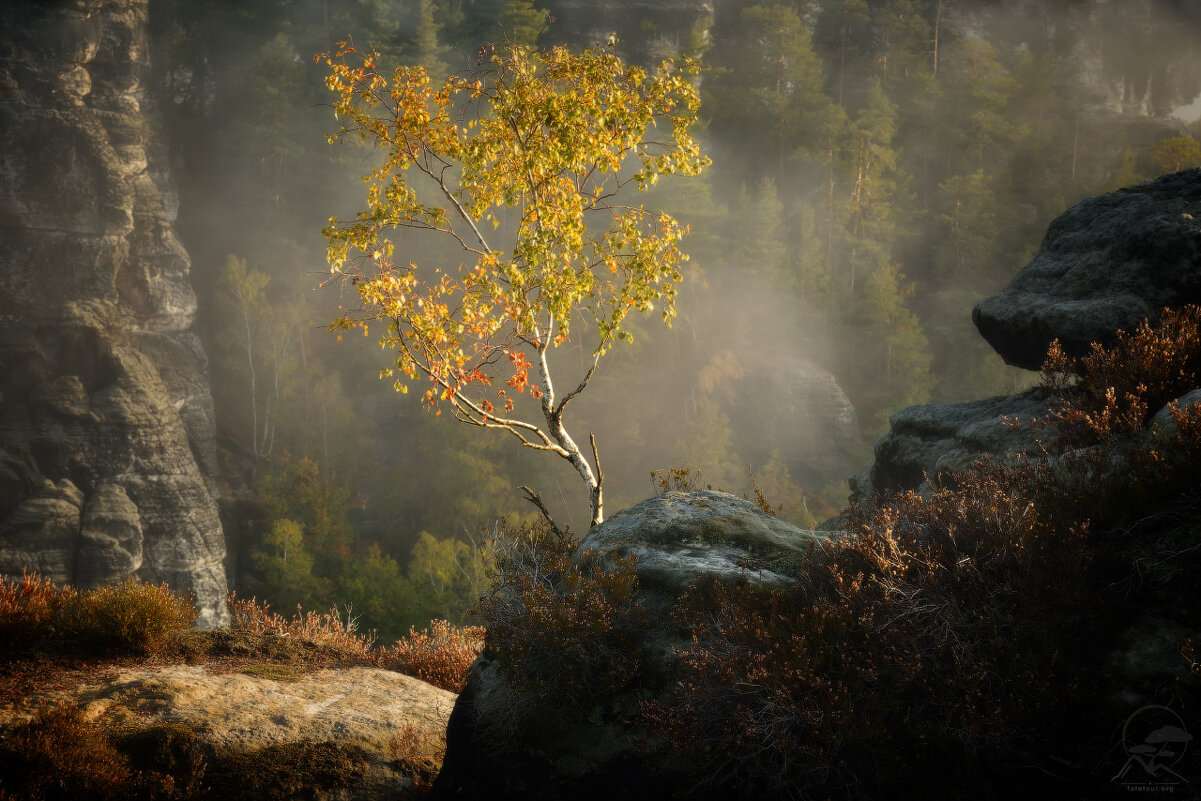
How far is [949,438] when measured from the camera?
33.1 ft

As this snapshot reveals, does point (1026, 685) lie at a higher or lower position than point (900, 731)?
higher

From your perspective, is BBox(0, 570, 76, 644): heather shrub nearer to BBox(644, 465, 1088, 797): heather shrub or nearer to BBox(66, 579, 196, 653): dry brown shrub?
BBox(66, 579, 196, 653): dry brown shrub

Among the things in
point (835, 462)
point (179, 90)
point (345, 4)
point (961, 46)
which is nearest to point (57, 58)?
point (179, 90)

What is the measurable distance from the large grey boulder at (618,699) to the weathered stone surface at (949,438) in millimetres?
2686

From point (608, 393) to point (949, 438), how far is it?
1445 inches

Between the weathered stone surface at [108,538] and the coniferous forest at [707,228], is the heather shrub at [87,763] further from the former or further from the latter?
the coniferous forest at [707,228]


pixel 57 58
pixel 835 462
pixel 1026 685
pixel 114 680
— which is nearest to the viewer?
pixel 1026 685

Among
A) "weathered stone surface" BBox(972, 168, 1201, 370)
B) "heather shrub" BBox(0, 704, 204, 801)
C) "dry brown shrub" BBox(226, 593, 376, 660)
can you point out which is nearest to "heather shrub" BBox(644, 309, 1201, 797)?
"heather shrub" BBox(0, 704, 204, 801)

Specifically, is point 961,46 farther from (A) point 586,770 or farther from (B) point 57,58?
(A) point 586,770

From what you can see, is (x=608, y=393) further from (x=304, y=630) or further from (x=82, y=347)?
(x=304, y=630)

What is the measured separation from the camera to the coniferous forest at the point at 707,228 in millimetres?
44531

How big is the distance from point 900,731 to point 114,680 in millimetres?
6669

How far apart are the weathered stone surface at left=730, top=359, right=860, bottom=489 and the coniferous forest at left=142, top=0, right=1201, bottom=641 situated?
0.34 meters

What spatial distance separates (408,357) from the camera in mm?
8289
